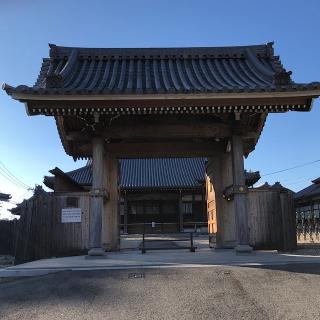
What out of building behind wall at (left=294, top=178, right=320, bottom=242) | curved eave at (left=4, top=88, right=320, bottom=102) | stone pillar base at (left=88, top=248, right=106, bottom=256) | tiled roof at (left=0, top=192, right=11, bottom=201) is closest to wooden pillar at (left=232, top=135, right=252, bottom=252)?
curved eave at (left=4, top=88, right=320, bottom=102)

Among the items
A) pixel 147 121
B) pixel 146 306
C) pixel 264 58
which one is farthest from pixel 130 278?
pixel 264 58

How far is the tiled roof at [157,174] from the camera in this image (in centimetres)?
3290

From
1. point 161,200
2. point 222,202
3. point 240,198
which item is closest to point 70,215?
point 240,198

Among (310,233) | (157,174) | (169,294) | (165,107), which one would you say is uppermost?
(157,174)

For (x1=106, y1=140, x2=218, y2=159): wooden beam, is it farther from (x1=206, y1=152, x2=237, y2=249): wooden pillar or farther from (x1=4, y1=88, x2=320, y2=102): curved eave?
(x1=4, y1=88, x2=320, y2=102): curved eave

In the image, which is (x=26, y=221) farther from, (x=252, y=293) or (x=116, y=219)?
(x=252, y=293)

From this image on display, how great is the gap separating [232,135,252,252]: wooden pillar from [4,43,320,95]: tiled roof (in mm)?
1721

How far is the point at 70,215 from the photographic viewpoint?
37.3 feet

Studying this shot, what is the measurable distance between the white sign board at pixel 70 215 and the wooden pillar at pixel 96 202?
77cm

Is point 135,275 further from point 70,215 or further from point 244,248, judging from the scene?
point 70,215

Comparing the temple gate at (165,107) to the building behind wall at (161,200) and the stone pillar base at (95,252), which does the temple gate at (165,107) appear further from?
the building behind wall at (161,200)

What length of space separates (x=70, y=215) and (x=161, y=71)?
17.4ft

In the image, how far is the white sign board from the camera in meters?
11.4

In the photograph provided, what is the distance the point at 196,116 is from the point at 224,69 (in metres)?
2.55
